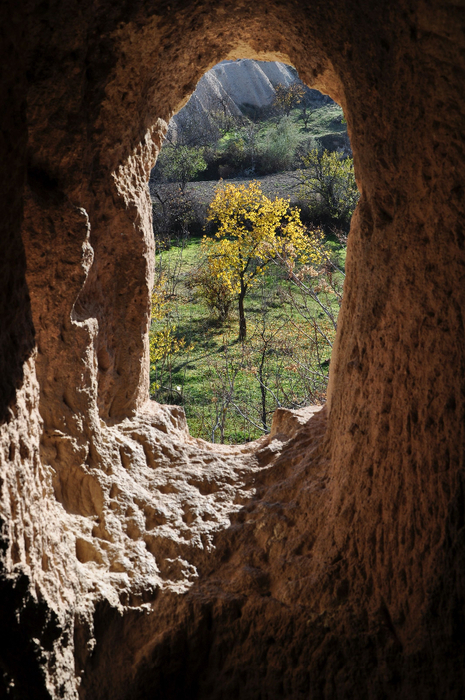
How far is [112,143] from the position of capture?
290 centimetres

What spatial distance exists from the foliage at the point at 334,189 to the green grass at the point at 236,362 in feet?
10.3

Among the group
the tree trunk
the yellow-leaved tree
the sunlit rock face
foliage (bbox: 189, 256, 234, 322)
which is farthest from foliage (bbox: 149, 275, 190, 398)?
the sunlit rock face

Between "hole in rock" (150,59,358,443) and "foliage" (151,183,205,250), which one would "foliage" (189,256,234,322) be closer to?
"hole in rock" (150,59,358,443)

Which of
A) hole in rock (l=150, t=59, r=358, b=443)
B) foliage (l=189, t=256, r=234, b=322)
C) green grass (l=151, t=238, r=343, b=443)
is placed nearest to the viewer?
green grass (l=151, t=238, r=343, b=443)

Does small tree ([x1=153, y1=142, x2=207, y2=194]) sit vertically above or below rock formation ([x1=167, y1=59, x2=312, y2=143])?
below

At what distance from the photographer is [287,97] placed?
27922 mm

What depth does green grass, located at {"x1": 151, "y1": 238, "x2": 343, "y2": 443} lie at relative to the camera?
376 inches

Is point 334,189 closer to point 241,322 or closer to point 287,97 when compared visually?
point 241,322

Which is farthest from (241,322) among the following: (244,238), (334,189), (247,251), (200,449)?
(200,449)

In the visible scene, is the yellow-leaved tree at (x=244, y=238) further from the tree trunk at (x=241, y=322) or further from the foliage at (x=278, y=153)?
the foliage at (x=278, y=153)

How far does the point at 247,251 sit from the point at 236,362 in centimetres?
240

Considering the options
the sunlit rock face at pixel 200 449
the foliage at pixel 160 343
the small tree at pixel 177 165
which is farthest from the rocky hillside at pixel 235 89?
the sunlit rock face at pixel 200 449

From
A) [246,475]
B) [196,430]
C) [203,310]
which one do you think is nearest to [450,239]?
[246,475]

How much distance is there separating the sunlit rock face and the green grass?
479cm
